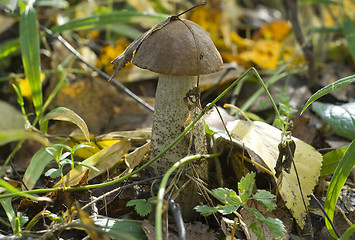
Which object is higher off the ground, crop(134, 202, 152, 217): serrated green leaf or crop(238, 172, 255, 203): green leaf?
crop(238, 172, 255, 203): green leaf

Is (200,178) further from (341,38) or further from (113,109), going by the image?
(341,38)

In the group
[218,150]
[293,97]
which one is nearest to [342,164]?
[218,150]

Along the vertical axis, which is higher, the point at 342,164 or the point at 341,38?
the point at 341,38

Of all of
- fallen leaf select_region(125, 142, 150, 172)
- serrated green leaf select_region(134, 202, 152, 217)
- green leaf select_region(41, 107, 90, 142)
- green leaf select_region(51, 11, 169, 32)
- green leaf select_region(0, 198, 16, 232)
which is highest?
green leaf select_region(51, 11, 169, 32)

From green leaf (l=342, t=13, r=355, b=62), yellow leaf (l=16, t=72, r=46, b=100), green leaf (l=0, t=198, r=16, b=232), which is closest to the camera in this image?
green leaf (l=0, t=198, r=16, b=232)

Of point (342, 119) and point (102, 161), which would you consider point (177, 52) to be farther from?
point (342, 119)

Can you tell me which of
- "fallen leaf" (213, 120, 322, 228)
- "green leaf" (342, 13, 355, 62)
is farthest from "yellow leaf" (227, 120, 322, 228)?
"green leaf" (342, 13, 355, 62)

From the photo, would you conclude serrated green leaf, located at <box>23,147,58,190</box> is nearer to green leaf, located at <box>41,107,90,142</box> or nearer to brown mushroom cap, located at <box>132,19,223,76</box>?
green leaf, located at <box>41,107,90,142</box>
